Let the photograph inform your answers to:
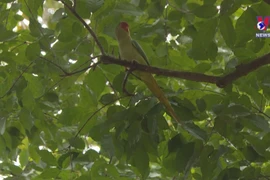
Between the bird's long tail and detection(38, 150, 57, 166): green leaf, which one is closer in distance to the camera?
the bird's long tail

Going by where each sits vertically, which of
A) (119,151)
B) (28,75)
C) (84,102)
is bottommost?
(119,151)

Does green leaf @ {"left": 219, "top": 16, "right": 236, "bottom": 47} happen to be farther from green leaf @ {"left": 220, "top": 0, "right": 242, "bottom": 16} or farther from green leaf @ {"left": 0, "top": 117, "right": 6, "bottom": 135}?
green leaf @ {"left": 0, "top": 117, "right": 6, "bottom": 135}

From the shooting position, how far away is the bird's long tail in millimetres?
1088

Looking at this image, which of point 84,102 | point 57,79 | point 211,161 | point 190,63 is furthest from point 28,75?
point 211,161

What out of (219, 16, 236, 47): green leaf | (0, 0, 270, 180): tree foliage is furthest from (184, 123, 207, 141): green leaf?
(219, 16, 236, 47): green leaf

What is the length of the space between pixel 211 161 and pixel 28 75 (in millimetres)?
619

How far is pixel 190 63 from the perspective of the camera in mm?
1249

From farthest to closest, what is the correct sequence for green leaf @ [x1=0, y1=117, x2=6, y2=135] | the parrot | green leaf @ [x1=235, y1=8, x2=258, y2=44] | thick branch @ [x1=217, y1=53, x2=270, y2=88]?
green leaf @ [x1=0, y1=117, x2=6, y2=135]
the parrot
green leaf @ [x1=235, y1=8, x2=258, y2=44]
thick branch @ [x1=217, y1=53, x2=270, y2=88]

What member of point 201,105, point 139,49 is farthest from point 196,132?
point 139,49

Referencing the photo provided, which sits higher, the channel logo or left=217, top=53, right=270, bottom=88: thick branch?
the channel logo

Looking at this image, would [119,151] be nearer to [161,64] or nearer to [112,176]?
[112,176]

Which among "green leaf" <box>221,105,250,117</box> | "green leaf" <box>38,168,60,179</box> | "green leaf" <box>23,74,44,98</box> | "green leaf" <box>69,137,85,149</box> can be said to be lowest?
"green leaf" <box>38,168,60,179</box>

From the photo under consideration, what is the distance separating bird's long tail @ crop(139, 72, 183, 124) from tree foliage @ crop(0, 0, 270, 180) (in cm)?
2

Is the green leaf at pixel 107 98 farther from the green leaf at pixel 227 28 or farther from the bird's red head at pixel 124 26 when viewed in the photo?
the green leaf at pixel 227 28
